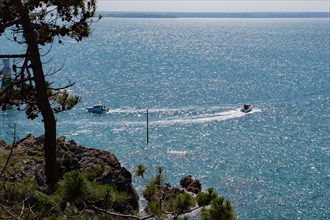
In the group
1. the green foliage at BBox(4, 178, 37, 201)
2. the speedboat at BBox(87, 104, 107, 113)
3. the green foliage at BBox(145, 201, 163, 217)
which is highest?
the green foliage at BBox(4, 178, 37, 201)

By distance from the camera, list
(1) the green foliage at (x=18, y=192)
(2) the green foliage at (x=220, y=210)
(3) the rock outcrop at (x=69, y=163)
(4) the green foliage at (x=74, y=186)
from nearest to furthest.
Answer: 1. (4) the green foliage at (x=74, y=186)
2. (2) the green foliage at (x=220, y=210)
3. (1) the green foliage at (x=18, y=192)
4. (3) the rock outcrop at (x=69, y=163)

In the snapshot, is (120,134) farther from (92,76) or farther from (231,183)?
(92,76)

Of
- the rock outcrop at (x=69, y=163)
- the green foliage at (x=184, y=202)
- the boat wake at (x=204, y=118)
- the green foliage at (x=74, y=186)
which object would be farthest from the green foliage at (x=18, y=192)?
the boat wake at (x=204, y=118)

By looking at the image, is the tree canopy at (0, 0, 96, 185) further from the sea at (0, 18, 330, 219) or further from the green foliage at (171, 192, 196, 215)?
the green foliage at (171, 192, 196, 215)

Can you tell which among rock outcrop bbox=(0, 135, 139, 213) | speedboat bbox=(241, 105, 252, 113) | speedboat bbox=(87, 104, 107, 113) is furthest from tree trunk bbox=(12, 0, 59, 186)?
speedboat bbox=(241, 105, 252, 113)

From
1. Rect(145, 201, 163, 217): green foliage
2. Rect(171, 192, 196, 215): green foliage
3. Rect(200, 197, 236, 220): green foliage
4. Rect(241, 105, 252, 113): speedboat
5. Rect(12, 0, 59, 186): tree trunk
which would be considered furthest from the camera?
Rect(241, 105, 252, 113): speedboat

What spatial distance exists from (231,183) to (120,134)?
18288 mm

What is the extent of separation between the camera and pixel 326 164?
44562mm

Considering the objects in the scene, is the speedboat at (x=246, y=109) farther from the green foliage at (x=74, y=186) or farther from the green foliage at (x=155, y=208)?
the green foliage at (x=74, y=186)

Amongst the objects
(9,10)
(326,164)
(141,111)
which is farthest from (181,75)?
(9,10)

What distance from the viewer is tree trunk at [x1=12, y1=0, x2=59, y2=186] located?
1134 centimetres

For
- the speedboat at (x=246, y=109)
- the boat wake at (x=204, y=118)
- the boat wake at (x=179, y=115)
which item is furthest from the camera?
the speedboat at (x=246, y=109)

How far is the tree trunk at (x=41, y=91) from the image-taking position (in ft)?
37.2

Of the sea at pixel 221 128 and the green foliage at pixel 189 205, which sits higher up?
the green foliage at pixel 189 205
